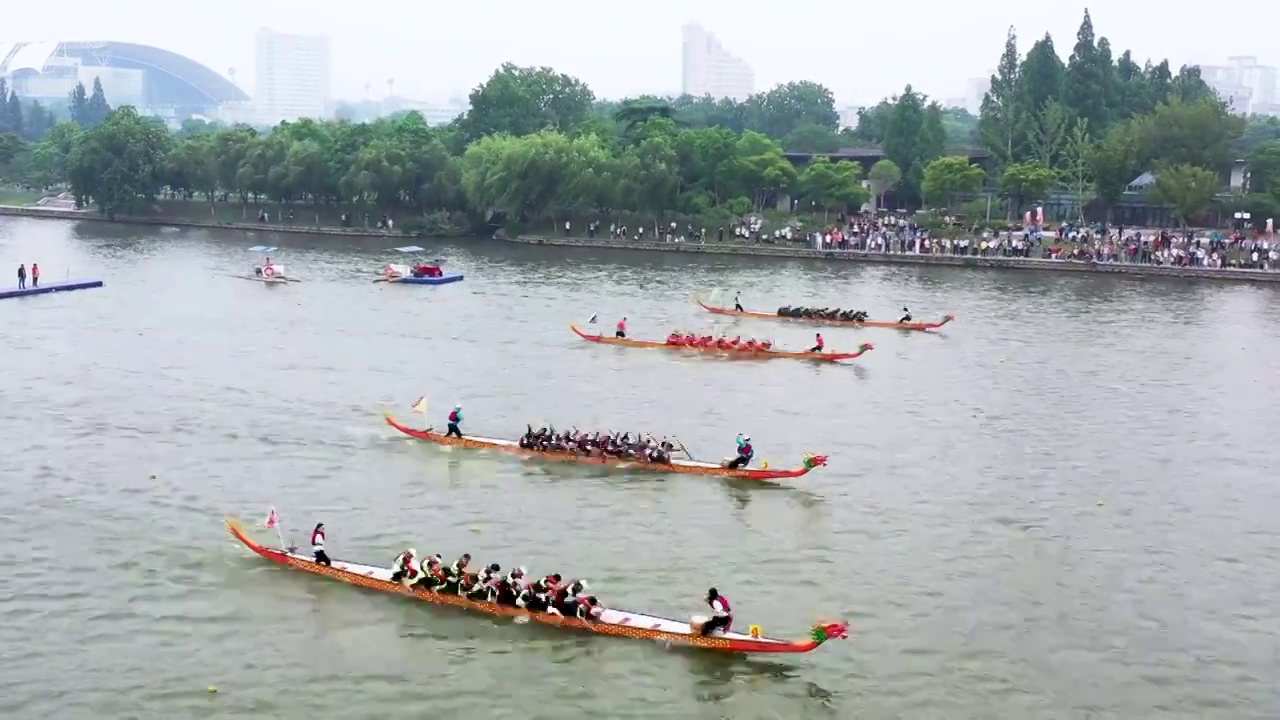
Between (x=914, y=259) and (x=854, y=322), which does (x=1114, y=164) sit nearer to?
(x=914, y=259)

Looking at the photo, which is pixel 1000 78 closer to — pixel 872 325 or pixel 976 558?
pixel 872 325

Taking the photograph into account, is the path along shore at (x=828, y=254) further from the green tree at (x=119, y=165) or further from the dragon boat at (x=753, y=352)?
the dragon boat at (x=753, y=352)

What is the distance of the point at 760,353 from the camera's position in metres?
43.7

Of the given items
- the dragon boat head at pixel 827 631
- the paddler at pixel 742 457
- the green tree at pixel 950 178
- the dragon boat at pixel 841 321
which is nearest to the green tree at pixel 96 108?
the green tree at pixel 950 178

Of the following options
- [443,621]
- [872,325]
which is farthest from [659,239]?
[443,621]

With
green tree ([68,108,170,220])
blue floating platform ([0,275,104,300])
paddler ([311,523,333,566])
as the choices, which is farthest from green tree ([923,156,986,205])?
paddler ([311,523,333,566])

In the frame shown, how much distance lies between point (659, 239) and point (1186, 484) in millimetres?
50587

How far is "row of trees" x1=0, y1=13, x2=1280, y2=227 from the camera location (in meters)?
77.9

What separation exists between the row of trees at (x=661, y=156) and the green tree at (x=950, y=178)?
12 centimetres

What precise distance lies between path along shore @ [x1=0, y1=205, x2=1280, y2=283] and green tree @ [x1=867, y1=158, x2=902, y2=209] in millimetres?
11160

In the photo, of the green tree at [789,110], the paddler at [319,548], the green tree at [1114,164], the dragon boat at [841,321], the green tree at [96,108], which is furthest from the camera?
the green tree at [96,108]

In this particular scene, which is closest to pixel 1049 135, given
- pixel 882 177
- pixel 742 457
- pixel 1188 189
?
pixel 882 177

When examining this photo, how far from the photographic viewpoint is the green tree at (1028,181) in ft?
246

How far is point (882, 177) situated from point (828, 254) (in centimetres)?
1295
